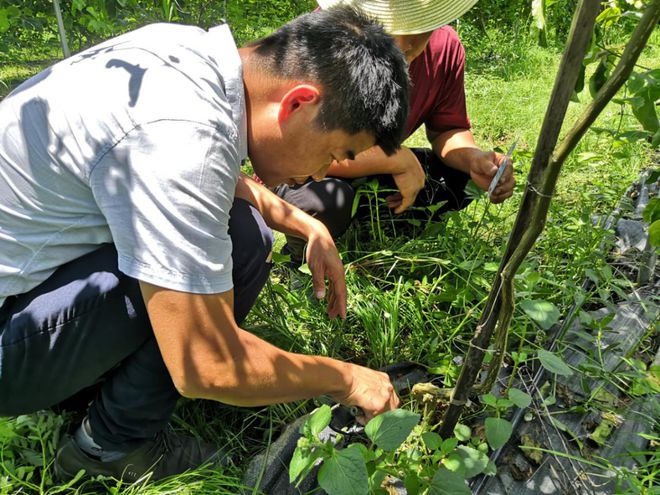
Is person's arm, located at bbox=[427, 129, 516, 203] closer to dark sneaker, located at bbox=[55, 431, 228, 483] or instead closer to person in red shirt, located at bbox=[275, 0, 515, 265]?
person in red shirt, located at bbox=[275, 0, 515, 265]

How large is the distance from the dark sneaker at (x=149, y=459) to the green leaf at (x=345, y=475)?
0.58 metres

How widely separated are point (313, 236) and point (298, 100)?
564 millimetres

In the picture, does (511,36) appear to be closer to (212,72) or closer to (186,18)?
(186,18)

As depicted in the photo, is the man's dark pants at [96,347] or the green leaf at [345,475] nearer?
the green leaf at [345,475]

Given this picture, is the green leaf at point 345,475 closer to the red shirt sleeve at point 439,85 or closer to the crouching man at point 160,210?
the crouching man at point 160,210

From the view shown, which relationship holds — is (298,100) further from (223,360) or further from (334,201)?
(334,201)

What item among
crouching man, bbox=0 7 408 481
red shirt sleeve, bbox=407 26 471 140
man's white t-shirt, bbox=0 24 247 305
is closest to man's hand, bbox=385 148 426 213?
red shirt sleeve, bbox=407 26 471 140

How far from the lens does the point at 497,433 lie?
1163 millimetres

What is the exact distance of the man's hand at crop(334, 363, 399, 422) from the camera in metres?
1.33

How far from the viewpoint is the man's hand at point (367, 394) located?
4.36ft

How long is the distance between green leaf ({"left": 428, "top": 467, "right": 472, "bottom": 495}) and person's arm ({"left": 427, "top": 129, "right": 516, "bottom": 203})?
1006 mm

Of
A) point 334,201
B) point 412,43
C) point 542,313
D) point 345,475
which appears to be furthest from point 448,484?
point 412,43

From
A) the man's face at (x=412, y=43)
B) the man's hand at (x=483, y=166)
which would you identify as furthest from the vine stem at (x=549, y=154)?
the man's face at (x=412, y=43)

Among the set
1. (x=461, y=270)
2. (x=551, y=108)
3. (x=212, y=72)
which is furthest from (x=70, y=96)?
(x=461, y=270)
